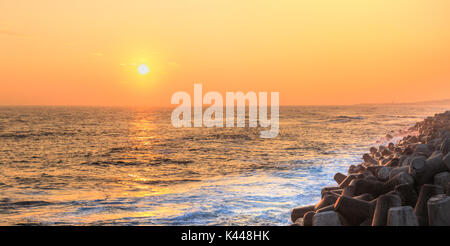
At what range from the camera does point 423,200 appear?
205 inches

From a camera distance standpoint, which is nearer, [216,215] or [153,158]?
[216,215]

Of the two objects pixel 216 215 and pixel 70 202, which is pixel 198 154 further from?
pixel 216 215

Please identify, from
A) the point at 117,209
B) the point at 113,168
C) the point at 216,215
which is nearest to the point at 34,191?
the point at 117,209

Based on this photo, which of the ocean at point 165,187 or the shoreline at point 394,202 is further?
the ocean at point 165,187

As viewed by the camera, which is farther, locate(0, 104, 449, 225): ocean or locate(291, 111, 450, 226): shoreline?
locate(0, 104, 449, 225): ocean

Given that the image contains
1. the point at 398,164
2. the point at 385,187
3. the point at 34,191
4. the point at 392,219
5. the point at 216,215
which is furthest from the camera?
the point at 34,191

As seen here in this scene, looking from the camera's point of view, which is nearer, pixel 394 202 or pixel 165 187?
pixel 394 202

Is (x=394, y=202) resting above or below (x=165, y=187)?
above

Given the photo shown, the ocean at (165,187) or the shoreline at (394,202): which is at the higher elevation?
the shoreline at (394,202)

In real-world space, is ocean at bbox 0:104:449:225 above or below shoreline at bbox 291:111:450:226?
below
